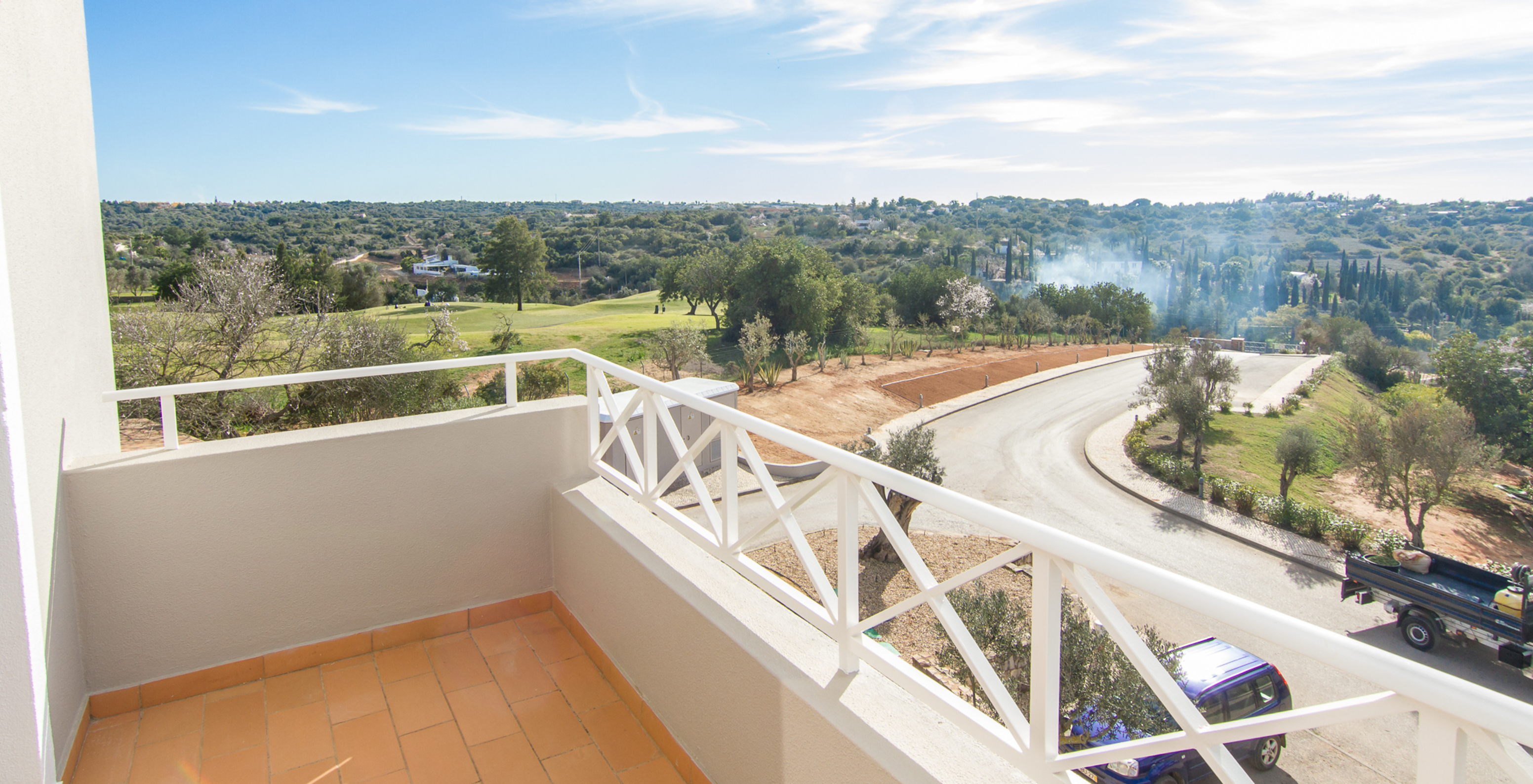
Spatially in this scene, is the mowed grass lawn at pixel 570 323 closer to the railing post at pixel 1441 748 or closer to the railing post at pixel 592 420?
the railing post at pixel 592 420

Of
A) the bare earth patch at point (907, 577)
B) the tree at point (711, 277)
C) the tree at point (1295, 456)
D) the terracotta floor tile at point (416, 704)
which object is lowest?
the tree at point (1295, 456)

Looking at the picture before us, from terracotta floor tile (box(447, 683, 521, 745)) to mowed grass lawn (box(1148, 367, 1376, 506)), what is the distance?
77.4ft

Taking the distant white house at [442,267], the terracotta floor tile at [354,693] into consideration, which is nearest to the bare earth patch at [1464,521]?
the terracotta floor tile at [354,693]

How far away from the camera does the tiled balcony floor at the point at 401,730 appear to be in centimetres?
191

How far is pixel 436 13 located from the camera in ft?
147

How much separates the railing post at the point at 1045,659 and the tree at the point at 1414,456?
24.4 meters

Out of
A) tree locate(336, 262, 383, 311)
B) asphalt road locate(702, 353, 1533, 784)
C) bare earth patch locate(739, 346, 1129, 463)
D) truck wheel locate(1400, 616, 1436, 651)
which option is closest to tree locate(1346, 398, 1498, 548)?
asphalt road locate(702, 353, 1533, 784)

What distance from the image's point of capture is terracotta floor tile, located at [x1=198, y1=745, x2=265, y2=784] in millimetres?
1881

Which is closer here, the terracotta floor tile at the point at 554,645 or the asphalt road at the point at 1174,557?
the terracotta floor tile at the point at 554,645

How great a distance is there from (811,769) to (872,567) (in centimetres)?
983

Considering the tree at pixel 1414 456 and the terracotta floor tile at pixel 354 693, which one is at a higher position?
the terracotta floor tile at pixel 354 693

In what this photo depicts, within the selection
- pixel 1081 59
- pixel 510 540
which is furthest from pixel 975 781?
pixel 1081 59

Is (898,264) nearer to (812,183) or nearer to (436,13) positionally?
(436,13)

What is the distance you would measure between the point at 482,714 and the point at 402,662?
1.51ft
